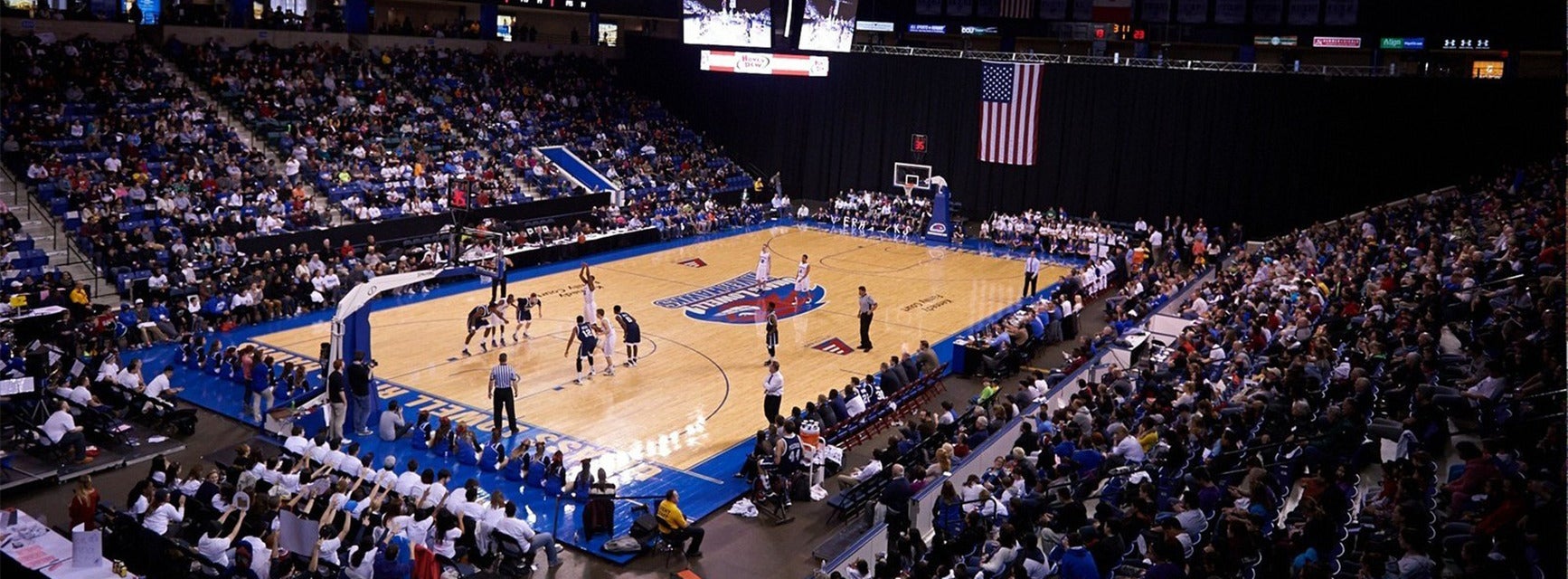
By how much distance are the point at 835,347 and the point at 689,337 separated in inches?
113

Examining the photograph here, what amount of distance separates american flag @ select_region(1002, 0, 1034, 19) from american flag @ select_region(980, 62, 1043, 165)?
832 cm

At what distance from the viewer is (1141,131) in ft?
125

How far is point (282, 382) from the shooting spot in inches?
723

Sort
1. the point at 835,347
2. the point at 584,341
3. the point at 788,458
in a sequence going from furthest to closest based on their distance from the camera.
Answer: the point at 835,347 → the point at 584,341 → the point at 788,458

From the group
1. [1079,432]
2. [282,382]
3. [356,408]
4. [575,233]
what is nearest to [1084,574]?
[1079,432]

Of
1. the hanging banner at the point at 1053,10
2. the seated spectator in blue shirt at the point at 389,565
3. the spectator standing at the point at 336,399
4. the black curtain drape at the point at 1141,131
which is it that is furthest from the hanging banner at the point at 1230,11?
the seated spectator in blue shirt at the point at 389,565

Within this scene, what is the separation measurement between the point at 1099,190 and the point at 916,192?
5.99 m

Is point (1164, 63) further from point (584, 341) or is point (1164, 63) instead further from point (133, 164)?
point (133, 164)

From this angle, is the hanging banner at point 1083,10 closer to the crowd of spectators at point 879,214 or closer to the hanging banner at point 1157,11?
the hanging banner at point 1157,11

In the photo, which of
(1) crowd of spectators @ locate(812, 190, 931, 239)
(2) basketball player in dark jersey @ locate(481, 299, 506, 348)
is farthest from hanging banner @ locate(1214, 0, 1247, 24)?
(2) basketball player in dark jersey @ locate(481, 299, 506, 348)

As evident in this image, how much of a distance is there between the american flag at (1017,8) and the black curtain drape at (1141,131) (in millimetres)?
7345

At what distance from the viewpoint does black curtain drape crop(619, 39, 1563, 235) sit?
33156mm

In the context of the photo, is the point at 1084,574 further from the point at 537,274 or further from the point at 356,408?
the point at 537,274

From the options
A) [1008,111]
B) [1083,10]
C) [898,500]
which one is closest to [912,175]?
[1008,111]
